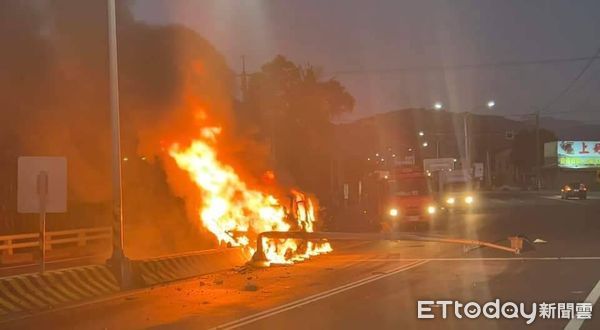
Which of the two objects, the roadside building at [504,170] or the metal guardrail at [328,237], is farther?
the roadside building at [504,170]

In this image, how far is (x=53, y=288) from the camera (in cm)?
1263

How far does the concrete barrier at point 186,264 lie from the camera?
1443 centimetres

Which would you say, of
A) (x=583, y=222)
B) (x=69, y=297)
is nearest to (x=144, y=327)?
(x=69, y=297)

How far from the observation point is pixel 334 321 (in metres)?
9.43

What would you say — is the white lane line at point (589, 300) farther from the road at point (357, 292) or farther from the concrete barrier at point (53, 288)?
the concrete barrier at point (53, 288)

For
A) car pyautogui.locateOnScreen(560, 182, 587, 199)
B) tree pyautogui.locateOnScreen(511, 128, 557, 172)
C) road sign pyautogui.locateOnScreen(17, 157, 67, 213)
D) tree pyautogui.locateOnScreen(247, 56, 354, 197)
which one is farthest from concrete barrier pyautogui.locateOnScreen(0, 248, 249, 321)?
tree pyautogui.locateOnScreen(511, 128, 557, 172)

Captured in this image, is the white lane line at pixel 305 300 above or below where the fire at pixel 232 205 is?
below

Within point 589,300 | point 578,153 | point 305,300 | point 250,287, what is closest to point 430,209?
point 250,287

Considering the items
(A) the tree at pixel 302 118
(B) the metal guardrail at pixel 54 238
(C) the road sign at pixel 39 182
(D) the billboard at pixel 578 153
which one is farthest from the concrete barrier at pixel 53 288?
(D) the billboard at pixel 578 153

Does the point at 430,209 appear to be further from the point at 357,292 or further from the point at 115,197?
the point at 357,292

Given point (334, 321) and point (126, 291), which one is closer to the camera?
point (334, 321)

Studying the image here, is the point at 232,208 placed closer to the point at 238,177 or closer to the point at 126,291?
the point at 238,177

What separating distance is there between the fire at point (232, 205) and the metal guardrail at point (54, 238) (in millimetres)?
7507

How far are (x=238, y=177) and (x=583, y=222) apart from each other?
57.9ft
